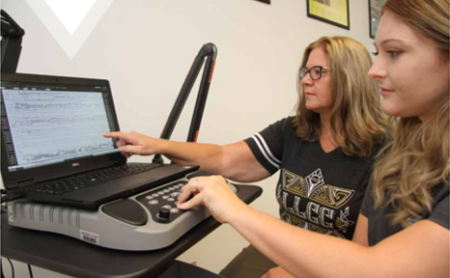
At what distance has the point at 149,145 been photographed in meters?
0.90

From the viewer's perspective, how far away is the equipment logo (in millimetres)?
947

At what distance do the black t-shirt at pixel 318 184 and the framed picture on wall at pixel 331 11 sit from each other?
1.23m

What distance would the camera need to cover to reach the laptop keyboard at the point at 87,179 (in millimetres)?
562

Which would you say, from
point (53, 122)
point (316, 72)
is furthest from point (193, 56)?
point (53, 122)

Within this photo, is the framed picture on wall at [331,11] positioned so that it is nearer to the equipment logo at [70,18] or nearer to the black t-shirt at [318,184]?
the black t-shirt at [318,184]

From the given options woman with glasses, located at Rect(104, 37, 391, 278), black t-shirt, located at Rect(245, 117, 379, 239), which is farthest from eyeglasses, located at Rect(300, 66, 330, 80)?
black t-shirt, located at Rect(245, 117, 379, 239)

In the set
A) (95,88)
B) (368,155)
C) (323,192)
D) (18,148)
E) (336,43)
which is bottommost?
(323,192)

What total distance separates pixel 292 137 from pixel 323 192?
0.24m

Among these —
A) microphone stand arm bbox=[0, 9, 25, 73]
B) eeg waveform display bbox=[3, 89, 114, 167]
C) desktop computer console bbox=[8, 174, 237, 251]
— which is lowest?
desktop computer console bbox=[8, 174, 237, 251]

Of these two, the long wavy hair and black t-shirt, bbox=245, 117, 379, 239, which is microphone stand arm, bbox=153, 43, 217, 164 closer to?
black t-shirt, bbox=245, 117, 379, 239

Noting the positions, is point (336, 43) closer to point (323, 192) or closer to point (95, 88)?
point (323, 192)

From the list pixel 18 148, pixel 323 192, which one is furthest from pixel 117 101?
pixel 323 192

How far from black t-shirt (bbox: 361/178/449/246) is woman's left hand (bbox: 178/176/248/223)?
1.03 ft

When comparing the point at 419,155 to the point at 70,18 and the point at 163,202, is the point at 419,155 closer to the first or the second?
the point at 163,202
